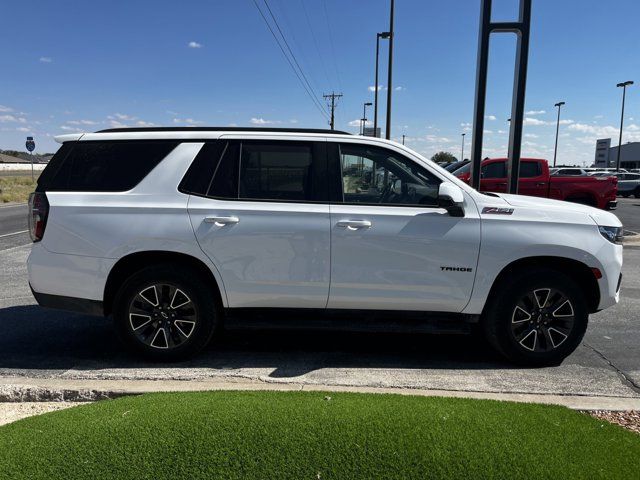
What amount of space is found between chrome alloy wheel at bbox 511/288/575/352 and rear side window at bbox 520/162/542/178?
1062 cm

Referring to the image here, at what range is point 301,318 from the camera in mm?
4344

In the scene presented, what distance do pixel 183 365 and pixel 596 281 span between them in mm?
3583

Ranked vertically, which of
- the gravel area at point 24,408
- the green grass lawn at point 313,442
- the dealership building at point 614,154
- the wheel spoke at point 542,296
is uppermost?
the dealership building at point 614,154

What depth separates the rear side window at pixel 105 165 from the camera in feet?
14.3

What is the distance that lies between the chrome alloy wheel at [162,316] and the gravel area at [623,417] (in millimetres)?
3134

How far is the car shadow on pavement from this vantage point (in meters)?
4.45

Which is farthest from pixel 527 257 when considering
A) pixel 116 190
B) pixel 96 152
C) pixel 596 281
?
pixel 96 152

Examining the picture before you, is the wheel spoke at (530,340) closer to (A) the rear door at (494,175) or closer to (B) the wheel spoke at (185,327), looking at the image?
(B) the wheel spoke at (185,327)

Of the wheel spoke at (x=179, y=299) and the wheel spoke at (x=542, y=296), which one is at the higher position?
the wheel spoke at (x=542, y=296)

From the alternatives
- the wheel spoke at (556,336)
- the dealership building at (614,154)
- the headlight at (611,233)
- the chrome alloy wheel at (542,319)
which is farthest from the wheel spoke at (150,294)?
the dealership building at (614,154)

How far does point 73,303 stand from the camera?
433 centimetres

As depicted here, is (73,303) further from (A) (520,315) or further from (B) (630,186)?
(B) (630,186)

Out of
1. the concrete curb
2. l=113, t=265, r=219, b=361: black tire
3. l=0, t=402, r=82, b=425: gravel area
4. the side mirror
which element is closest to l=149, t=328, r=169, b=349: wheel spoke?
l=113, t=265, r=219, b=361: black tire

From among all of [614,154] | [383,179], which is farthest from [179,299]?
[614,154]
